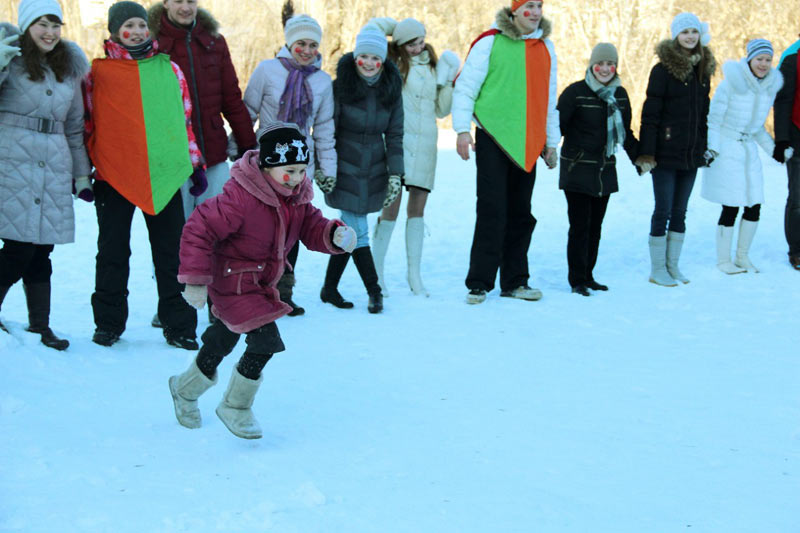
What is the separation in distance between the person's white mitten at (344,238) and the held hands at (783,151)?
5.18 metres

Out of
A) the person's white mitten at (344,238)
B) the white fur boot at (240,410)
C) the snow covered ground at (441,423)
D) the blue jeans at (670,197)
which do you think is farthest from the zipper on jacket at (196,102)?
the blue jeans at (670,197)

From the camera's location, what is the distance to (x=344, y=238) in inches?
144

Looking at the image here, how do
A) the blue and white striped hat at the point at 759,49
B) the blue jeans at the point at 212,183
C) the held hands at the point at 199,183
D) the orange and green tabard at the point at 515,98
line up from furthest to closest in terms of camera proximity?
the blue and white striped hat at the point at 759,49
the orange and green tabard at the point at 515,98
the blue jeans at the point at 212,183
the held hands at the point at 199,183

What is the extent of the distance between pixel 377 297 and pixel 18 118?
98.0 inches

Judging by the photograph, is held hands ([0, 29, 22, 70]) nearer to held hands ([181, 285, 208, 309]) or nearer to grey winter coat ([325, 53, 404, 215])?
held hands ([181, 285, 208, 309])

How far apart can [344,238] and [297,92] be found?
8.10 ft

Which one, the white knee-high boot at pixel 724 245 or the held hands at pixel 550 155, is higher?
the held hands at pixel 550 155

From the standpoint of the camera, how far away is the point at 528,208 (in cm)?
659

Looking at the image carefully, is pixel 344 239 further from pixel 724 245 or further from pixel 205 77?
pixel 724 245

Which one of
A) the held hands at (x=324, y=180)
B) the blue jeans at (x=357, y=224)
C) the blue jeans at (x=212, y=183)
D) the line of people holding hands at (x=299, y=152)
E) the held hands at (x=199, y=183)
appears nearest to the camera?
the line of people holding hands at (x=299, y=152)

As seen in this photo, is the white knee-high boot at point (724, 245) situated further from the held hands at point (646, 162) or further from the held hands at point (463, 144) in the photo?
the held hands at point (463, 144)

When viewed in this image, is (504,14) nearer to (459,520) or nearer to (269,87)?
(269,87)

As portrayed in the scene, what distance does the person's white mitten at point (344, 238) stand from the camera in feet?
12.0

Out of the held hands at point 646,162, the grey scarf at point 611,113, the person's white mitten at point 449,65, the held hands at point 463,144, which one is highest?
the person's white mitten at point 449,65
